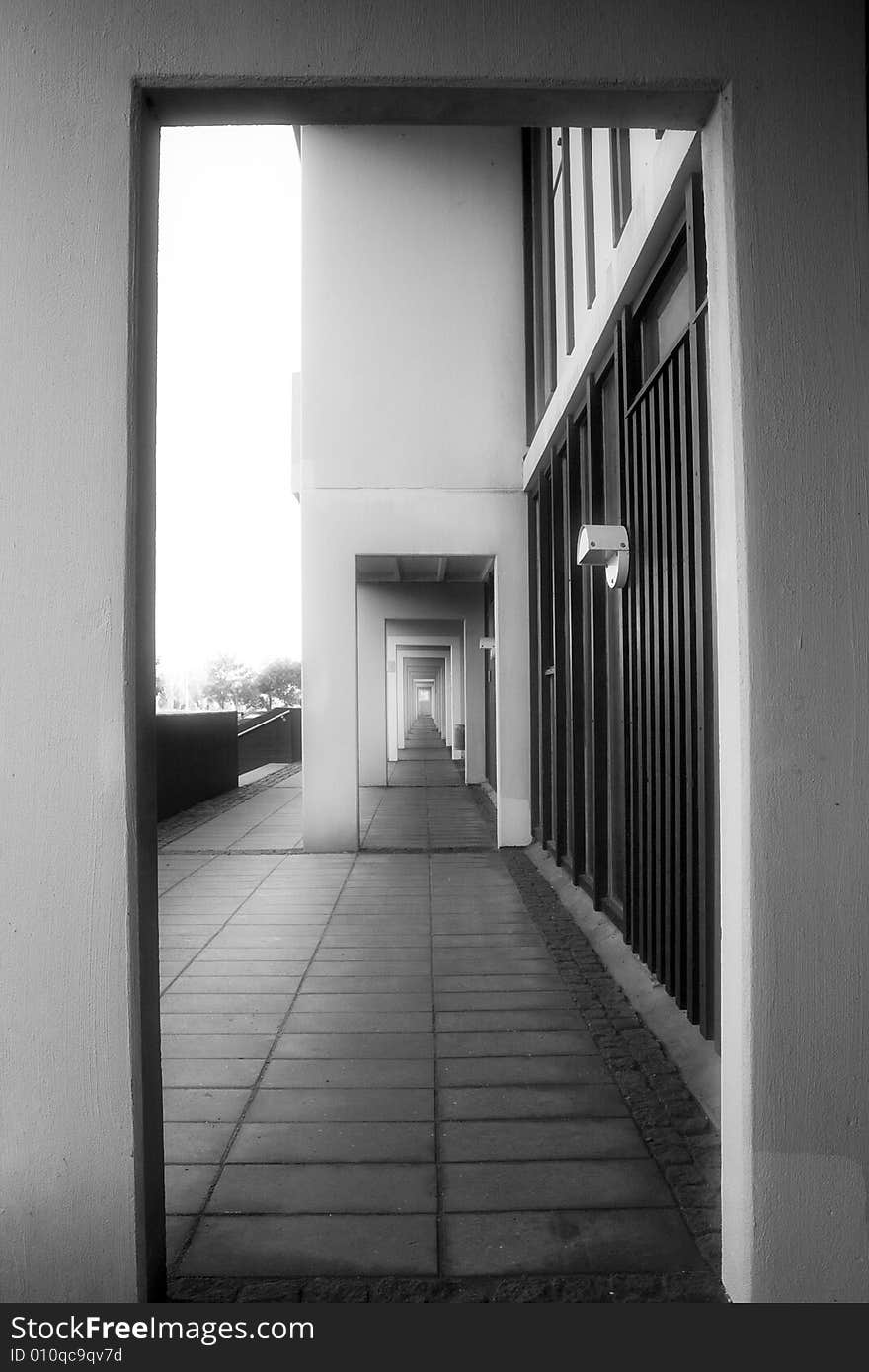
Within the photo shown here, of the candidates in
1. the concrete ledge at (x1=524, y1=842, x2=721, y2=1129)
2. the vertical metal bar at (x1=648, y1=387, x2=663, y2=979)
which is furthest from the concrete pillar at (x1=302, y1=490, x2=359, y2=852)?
the vertical metal bar at (x1=648, y1=387, x2=663, y2=979)

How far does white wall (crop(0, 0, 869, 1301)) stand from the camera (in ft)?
6.41

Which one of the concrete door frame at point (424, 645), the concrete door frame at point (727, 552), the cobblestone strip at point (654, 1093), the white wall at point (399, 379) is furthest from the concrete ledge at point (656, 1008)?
the concrete door frame at point (424, 645)

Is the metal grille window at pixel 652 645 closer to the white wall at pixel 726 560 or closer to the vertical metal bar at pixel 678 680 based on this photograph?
the vertical metal bar at pixel 678 680

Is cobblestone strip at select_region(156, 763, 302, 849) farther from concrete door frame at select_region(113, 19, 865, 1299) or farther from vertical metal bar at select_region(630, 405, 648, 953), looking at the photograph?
concrete door frame at select_region(113, 19, 865, 1299)

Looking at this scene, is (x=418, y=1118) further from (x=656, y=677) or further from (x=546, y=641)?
(x=546, y=641)

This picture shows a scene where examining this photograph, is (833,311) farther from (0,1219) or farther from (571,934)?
(571,934)

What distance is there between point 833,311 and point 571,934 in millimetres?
3874

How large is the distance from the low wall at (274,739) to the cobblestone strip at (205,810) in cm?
393

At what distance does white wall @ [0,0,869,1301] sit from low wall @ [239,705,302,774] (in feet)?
60.3

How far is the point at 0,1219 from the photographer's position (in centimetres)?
194

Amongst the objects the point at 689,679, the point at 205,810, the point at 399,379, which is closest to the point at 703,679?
the point at 689,679

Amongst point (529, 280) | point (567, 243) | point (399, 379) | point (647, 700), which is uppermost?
point (529, 280)

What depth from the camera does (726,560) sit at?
2068 millimetres

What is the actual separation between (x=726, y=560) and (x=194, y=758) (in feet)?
34.2
